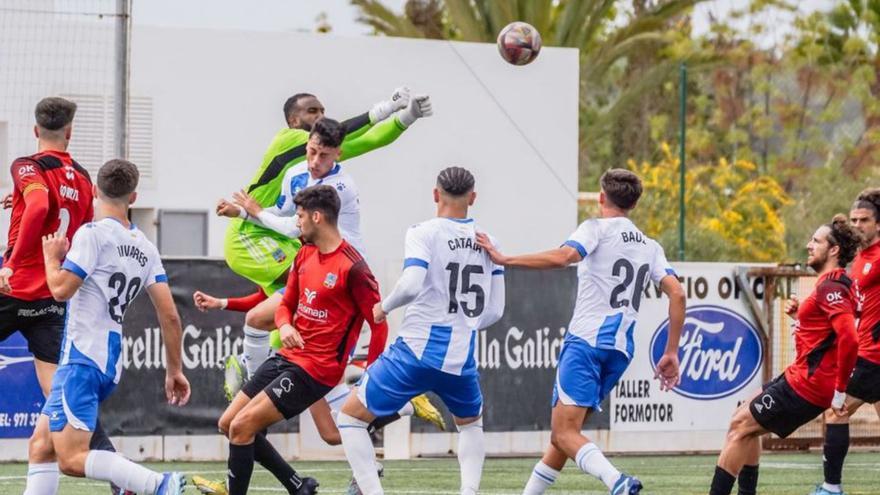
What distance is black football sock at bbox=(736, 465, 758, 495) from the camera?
429 inches

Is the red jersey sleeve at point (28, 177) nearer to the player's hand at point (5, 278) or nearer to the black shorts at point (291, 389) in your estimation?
the player's hand at point (5, 278)

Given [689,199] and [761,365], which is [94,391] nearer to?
[761,365]

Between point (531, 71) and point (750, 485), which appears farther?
point (531, 71)

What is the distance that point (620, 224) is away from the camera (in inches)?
406

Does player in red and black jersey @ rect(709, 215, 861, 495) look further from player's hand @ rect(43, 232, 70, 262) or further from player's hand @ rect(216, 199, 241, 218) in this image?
player's hand @ rect(43, 232, 70, 262)

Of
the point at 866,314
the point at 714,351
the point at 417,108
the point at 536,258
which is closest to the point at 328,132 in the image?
the point at 417,108

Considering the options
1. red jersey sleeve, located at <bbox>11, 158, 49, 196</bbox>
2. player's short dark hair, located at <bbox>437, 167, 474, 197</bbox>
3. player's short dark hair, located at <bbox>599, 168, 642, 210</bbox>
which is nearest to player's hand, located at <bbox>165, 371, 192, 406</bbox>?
red jersey sleeve, located at <bbox>11, 158, 49, 196</bbox>

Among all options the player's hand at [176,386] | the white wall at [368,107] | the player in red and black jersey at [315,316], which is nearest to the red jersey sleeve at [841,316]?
the player in red and black jersey at [315,316]

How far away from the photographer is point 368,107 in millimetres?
26438

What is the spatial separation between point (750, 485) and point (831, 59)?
31555mm

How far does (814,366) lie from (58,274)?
14.9 ft

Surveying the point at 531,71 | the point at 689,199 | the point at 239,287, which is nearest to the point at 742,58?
the point at 689,199

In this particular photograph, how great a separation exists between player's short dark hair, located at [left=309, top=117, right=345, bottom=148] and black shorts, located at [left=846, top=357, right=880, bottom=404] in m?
4.22

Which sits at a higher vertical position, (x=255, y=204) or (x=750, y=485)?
(x=255, y=204)
